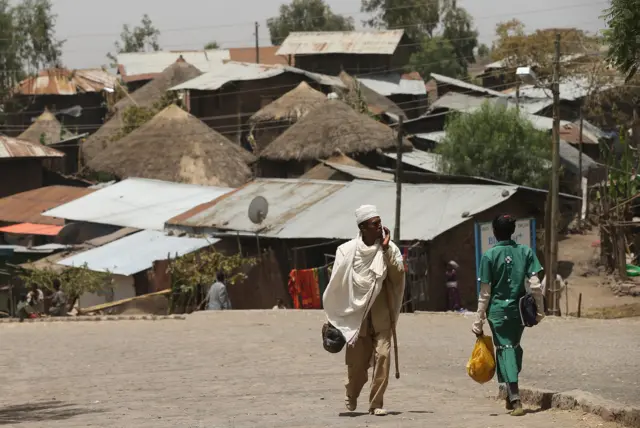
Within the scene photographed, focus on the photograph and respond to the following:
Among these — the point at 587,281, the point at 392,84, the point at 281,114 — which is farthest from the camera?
the point at 392,84

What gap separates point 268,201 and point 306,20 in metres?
72.1

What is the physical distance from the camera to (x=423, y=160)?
137 ft

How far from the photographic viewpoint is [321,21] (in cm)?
10044

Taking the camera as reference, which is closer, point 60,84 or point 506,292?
point 506,292

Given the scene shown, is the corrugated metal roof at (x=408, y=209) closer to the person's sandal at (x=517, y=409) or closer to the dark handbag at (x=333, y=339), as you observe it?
the dark handbag at (x=333, y=339)

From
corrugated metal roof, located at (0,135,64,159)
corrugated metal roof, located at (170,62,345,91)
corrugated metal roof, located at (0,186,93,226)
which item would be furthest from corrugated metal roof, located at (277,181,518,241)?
corrugated metal roof, located at (170,62,345,91)

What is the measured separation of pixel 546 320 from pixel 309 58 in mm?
45902

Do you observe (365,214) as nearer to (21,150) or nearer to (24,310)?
(24,310)

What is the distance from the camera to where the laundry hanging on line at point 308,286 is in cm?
2444

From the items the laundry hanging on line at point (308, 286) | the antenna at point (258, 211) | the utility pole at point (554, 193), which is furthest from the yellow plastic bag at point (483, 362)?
→ the antenna at point (258, 211)

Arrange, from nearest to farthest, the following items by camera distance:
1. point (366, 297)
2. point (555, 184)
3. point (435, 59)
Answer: point (366, 297) < point (555, 184) < point (435, 59)

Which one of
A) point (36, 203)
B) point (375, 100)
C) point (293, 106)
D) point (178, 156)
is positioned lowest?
point (36, 203)

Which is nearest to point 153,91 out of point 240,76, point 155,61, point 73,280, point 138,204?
point 240,76

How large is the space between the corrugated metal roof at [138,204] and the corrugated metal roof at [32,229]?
1.76ft
